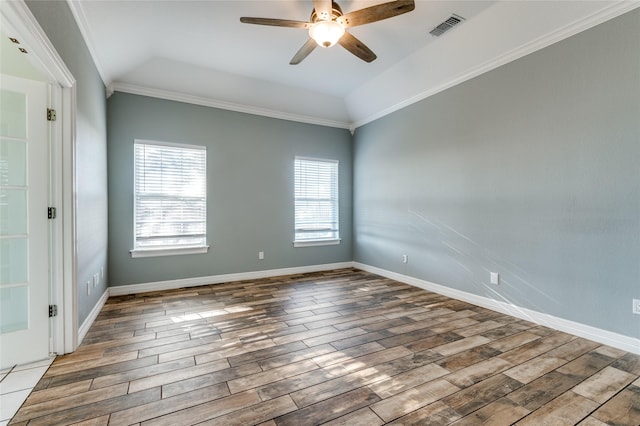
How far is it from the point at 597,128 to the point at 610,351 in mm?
1880

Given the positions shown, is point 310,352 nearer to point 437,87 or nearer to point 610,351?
point 610,351

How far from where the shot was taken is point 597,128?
252 cm

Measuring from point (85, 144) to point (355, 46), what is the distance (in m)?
2.74

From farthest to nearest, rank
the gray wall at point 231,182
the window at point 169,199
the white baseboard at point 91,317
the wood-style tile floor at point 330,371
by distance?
the window at point 169,199 < the gray wall at point 231,182 < the white baseboard at point 91,317 < the wood-style tile floor at point 330,371

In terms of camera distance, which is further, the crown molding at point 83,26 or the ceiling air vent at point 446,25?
the ceiling air vent at point 446,25

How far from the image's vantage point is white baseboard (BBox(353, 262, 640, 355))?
2371 millimetres

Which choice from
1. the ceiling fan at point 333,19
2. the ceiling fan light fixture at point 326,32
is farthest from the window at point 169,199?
the ceiling fan light fixture at point 326,32

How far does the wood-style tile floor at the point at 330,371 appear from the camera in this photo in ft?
5.30

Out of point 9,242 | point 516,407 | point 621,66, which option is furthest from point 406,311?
point 9,242

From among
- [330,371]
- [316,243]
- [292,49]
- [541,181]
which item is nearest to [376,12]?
[292,49]

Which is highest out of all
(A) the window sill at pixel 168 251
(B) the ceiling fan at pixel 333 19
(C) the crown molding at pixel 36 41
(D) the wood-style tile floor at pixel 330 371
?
(B) the ceiling fan at pixel 333 19

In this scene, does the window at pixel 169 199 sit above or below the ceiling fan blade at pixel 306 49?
below

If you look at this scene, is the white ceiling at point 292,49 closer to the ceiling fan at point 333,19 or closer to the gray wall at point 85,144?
the gray wall at point 85,144

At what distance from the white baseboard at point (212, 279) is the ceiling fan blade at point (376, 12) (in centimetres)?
372
